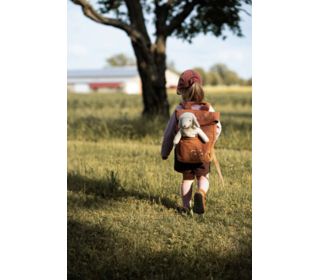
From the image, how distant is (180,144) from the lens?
4074 mm

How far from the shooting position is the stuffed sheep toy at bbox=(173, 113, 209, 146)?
3.92m

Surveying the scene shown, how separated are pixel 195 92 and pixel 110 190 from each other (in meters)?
2.05

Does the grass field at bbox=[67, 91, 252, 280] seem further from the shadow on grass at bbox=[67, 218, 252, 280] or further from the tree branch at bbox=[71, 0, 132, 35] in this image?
the tree branch at bbox=[71, 0, 132, 35]

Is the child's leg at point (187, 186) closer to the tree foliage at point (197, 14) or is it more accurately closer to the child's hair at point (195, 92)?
the child's hair at point (195, 92)

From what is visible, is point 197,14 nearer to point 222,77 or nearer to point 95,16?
point 95,16

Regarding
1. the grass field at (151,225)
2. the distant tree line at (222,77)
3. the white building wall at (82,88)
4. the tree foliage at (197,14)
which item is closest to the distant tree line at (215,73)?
the distant tree line at (222,77)

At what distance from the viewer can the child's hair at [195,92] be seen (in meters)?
4.11

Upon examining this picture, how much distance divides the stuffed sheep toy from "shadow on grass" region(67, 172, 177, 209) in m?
1.12

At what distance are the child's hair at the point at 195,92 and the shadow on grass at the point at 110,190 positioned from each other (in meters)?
1.42

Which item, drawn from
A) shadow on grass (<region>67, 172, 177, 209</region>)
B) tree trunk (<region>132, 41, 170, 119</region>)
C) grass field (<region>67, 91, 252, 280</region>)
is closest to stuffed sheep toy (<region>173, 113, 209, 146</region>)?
grass field (<region>67, 91, 252, 280</region>)

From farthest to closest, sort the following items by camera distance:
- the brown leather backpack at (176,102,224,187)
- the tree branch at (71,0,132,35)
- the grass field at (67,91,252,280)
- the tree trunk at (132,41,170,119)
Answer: the tree trunk at (132,41,170,119), the tree branch at (71,0,132,35), the brown leather backpack at (176,102,224,187), the grass field at (67,91,252,280)

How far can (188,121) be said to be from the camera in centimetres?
392
